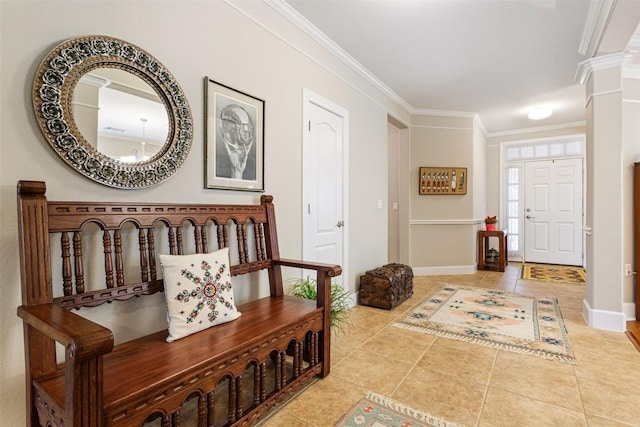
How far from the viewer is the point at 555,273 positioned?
5168 mm

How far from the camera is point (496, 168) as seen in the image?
6453mm

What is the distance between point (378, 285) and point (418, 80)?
2505mm

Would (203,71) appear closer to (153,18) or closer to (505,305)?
(153,18)

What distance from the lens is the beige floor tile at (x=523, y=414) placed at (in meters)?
1.57

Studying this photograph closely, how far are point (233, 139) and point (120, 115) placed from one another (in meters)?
0.69

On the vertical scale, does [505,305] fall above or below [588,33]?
below

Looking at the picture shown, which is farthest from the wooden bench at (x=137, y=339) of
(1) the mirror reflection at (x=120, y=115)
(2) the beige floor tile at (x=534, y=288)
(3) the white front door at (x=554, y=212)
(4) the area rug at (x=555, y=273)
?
(3) the white front door at (x=554, y=212)

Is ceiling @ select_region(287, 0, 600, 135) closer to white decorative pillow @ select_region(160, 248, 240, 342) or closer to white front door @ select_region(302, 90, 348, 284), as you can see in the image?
white front door @ select_region(302, 90, 348, 284)

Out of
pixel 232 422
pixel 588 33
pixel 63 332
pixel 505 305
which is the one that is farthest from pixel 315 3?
pixel 505 305

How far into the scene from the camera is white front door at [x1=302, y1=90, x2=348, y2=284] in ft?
9.05

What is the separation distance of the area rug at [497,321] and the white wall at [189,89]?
87cm

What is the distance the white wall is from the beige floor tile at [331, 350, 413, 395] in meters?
0.91

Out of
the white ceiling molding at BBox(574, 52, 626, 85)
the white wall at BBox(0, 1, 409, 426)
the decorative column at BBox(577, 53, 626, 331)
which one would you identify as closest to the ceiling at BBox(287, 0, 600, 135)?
the white ceiling molding at BBox(574, 52, 626, 85)

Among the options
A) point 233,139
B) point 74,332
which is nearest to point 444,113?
point 233,139
